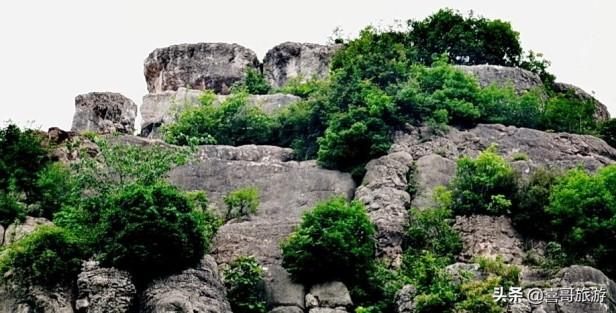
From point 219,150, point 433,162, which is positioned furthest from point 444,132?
point 219,150

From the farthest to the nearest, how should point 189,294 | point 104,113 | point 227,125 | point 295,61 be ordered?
1. point 295,61
2. point 104,113
3. point 227,125
4. point 189,294

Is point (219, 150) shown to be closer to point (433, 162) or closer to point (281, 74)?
point (433, 162)

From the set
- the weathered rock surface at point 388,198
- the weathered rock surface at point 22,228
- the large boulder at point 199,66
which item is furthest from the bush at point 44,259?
the large boulder at point 199,66

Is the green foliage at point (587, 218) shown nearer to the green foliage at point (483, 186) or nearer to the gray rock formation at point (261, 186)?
the green foliage at point (483, 186)

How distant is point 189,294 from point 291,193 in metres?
10.0

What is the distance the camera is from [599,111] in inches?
1976

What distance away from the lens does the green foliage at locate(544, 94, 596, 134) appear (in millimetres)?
42406

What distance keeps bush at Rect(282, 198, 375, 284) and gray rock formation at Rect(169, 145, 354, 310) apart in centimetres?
138

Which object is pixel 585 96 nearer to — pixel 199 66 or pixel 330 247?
pixel 199 66

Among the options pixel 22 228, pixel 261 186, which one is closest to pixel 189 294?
pixel 22 228

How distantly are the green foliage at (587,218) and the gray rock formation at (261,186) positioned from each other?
25.2ft

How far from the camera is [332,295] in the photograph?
28953 millimetres

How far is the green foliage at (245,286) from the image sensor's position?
1125 inches

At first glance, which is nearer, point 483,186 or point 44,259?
point 44,259
